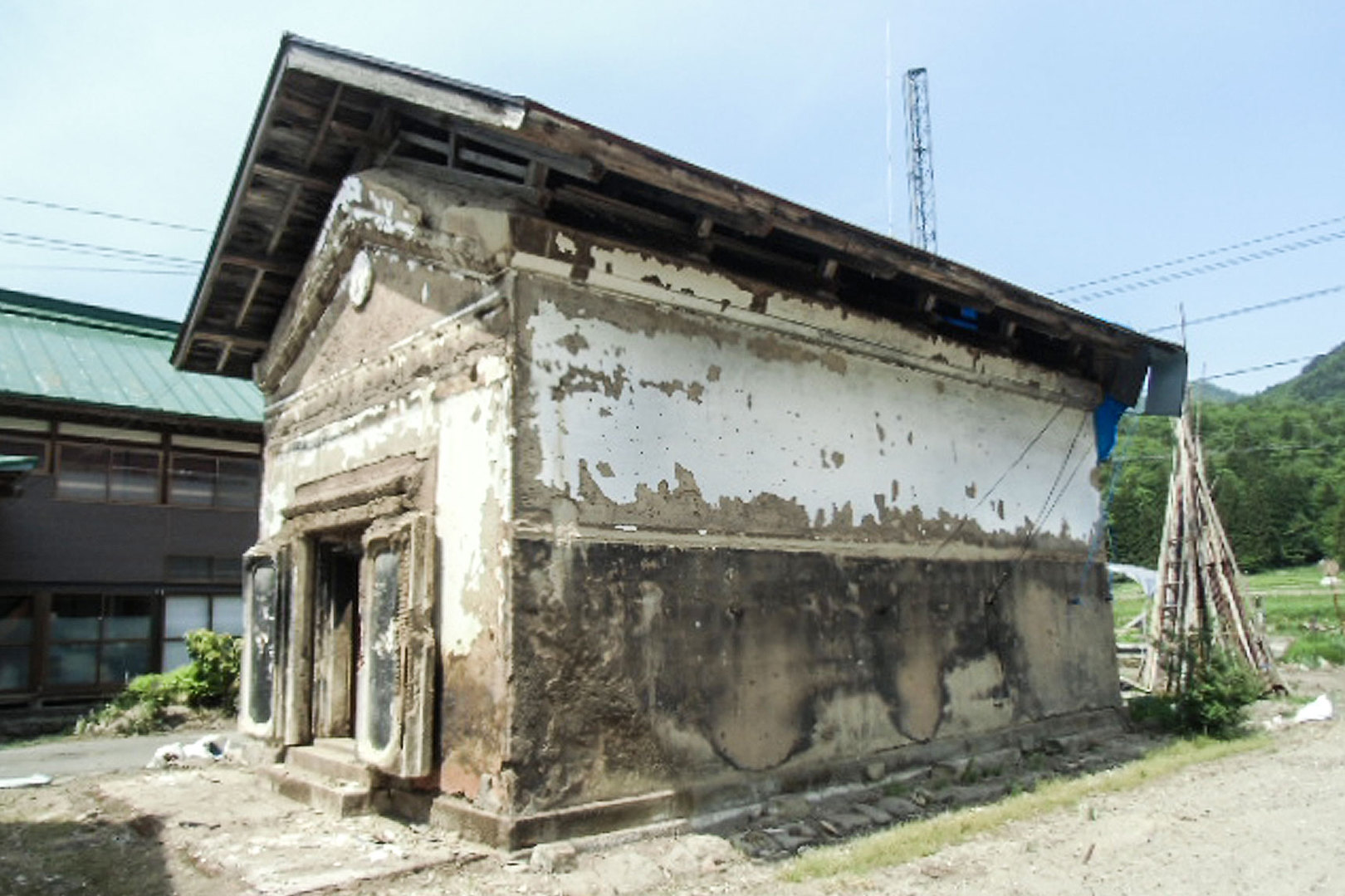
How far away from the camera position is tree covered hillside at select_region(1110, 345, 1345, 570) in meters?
49.6

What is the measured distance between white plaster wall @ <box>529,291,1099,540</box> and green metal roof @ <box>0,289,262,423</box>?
13497 millimetres

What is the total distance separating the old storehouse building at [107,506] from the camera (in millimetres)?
17109

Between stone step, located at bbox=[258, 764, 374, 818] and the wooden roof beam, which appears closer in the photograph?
stone step, located at bbox=[258, 764, 374, 818]

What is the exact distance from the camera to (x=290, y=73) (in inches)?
285

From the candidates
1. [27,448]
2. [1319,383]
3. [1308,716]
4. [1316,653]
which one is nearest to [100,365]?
[27,448]

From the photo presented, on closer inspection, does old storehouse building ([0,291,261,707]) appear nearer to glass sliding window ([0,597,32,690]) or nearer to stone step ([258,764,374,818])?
glass sliding window ([0,597,32,690])

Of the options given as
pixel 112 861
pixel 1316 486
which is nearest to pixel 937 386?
pixel 112 861

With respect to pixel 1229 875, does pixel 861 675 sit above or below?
above

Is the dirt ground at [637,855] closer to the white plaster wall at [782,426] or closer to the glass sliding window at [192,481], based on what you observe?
the white plaster wall at [782,426]

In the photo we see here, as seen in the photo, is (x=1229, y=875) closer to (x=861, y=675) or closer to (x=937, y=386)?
(x=861, y=675)

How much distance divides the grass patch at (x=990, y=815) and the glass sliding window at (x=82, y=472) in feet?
53.5

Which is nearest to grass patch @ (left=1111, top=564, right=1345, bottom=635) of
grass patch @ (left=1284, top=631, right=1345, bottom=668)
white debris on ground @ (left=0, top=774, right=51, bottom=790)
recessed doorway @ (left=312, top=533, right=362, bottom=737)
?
grass patch @ (left=1284, top=631, right=1345, bottom=668)

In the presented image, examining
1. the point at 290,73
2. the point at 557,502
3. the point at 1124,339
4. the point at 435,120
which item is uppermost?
the point at 290,73

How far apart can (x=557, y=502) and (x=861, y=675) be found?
312 cm
